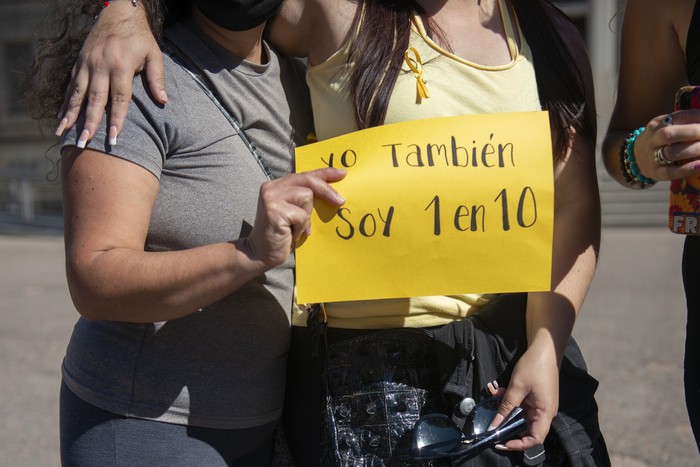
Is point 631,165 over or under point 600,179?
over

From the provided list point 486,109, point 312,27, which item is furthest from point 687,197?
point 312,27

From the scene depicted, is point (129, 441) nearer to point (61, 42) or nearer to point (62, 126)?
point (62, 126)

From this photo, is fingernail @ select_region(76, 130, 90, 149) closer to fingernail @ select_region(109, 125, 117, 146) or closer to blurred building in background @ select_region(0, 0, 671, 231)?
Answer: fingernail @ select_region(109, 125, 117, 146)

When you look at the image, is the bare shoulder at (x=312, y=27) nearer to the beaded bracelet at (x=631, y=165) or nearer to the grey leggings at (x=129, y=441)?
the beaded bracelet at (x=631, y=165)

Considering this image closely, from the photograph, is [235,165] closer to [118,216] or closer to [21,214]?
[118,216]

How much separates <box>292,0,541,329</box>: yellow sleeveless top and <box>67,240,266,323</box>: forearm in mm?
312

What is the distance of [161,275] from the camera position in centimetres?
143

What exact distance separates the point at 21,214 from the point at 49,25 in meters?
10.7

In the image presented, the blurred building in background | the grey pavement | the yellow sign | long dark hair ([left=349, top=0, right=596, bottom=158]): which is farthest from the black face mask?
the blurred building in background

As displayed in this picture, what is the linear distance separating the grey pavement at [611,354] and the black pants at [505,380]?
2348 millimetres

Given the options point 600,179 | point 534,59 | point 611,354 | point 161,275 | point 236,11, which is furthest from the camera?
point 600,179

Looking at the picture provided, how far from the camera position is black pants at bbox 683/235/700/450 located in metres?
1.75

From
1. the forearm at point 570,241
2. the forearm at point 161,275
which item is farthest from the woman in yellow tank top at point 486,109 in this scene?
the forearm at point 161,275

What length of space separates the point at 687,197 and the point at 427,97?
0.49 m
